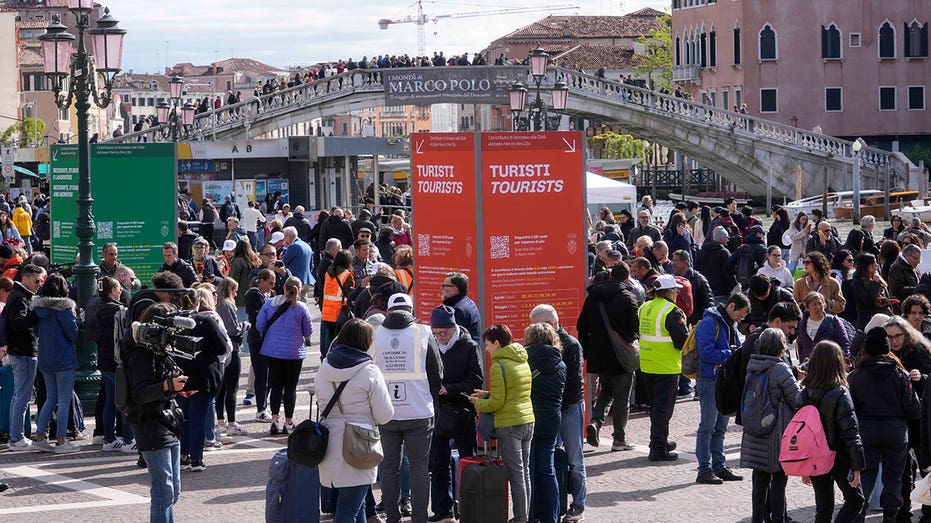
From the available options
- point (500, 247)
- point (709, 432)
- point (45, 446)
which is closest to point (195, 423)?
point (45, 446)

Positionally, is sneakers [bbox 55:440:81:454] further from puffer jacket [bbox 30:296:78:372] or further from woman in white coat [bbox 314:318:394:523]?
woman in white coat [bbox 314:318:394:523]

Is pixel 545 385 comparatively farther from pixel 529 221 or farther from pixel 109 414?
pixel 109 414

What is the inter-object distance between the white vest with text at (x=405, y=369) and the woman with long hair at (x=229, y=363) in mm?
Result: 3673

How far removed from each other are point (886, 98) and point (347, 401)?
61.0 m

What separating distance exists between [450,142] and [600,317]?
1916 mm

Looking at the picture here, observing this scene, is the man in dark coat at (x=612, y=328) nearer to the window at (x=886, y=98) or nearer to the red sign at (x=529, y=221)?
the red sign at (x=529, y=221)

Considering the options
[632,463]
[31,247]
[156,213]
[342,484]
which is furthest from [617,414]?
[31,247]

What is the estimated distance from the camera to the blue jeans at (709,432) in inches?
456

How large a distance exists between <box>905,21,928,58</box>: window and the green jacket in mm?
60583

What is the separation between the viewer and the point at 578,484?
34.7ft

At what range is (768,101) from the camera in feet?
220

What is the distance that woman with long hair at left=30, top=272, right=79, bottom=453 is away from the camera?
1287 cm

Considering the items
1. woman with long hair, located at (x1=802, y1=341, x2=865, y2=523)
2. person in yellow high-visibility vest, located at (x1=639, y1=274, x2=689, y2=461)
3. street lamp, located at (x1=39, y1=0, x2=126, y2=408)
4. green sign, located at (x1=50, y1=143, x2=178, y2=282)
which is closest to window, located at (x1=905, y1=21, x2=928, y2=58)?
street lamp, located at (x1=39, y1=0, x2=126, y2=408)

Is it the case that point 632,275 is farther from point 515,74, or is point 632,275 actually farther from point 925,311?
point 515,74
